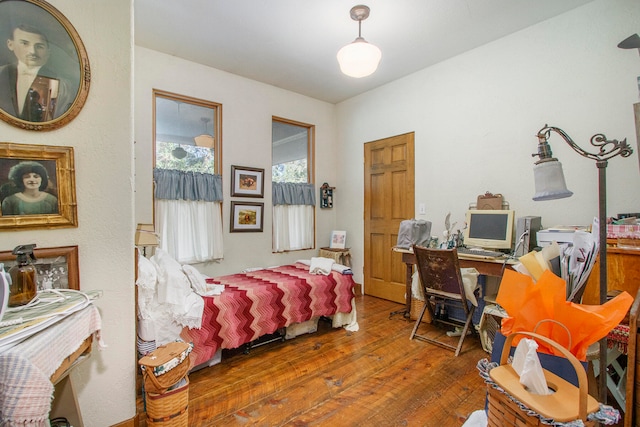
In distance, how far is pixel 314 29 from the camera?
8.75ft

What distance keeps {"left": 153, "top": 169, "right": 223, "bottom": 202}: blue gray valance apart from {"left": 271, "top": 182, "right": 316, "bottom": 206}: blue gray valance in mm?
789

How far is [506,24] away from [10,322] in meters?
3.81

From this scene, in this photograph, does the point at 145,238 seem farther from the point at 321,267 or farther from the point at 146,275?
the point at 321,267

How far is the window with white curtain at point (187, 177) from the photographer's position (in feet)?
10.0

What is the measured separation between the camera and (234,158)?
11.5 ft

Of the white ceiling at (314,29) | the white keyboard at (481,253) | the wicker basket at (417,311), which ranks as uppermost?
the white ceiling at (314,29)

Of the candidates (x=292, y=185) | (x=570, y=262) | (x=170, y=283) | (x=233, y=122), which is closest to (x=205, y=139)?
(x=233, y=122)

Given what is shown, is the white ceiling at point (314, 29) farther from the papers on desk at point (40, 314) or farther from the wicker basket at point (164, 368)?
the wicker basket at point (164, 368)

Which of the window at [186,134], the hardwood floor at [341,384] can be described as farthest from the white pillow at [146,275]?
the window at [186,134]

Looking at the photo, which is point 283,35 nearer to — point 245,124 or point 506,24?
point 245,124

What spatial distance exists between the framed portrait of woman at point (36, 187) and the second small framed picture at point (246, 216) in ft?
6.86

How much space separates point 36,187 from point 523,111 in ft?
11.8

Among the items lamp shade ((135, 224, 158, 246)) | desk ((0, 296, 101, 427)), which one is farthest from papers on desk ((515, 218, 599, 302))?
lamp shade ((135, 224, 158, 246))

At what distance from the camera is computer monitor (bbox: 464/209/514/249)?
8.66 feet
